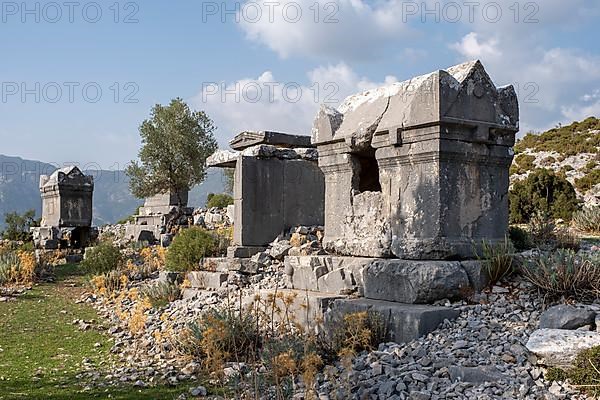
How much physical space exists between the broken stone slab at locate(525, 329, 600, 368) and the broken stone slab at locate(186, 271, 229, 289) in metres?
5.94

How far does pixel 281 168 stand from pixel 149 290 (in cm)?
322

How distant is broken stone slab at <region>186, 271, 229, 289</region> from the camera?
9492 mm

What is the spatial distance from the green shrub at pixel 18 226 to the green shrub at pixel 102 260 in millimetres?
6013

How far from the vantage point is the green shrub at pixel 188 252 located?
1111 cm

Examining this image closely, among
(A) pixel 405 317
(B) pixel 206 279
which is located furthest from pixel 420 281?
(B) pixel 206 279

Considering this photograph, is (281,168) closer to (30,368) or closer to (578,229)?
(30,368)

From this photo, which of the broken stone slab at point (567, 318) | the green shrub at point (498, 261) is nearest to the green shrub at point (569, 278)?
the green shrub at point (498, 261)

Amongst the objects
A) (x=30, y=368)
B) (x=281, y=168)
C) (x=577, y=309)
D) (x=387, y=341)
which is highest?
(x=281, y=168)

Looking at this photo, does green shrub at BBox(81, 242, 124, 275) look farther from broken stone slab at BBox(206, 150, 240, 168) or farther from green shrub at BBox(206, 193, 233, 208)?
green shrub at BBox(206, 193, 233, 208)

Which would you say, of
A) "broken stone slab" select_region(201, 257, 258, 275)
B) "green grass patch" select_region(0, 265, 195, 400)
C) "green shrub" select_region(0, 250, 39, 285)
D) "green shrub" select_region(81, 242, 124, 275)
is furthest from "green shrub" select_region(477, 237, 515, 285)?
"green shrub" select_region(0, 250, 39, 285)

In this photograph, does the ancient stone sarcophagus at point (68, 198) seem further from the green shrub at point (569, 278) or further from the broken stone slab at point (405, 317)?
the green shrub at point (569, 278)

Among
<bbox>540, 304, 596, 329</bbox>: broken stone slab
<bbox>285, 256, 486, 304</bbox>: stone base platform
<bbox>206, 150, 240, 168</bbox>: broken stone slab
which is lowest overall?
<bbox>540, 304, 596, 329</bbox>: broken stone slab

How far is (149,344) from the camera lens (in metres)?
6.96

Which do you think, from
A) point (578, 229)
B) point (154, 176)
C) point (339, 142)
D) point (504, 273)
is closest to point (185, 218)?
point (154, 176)
